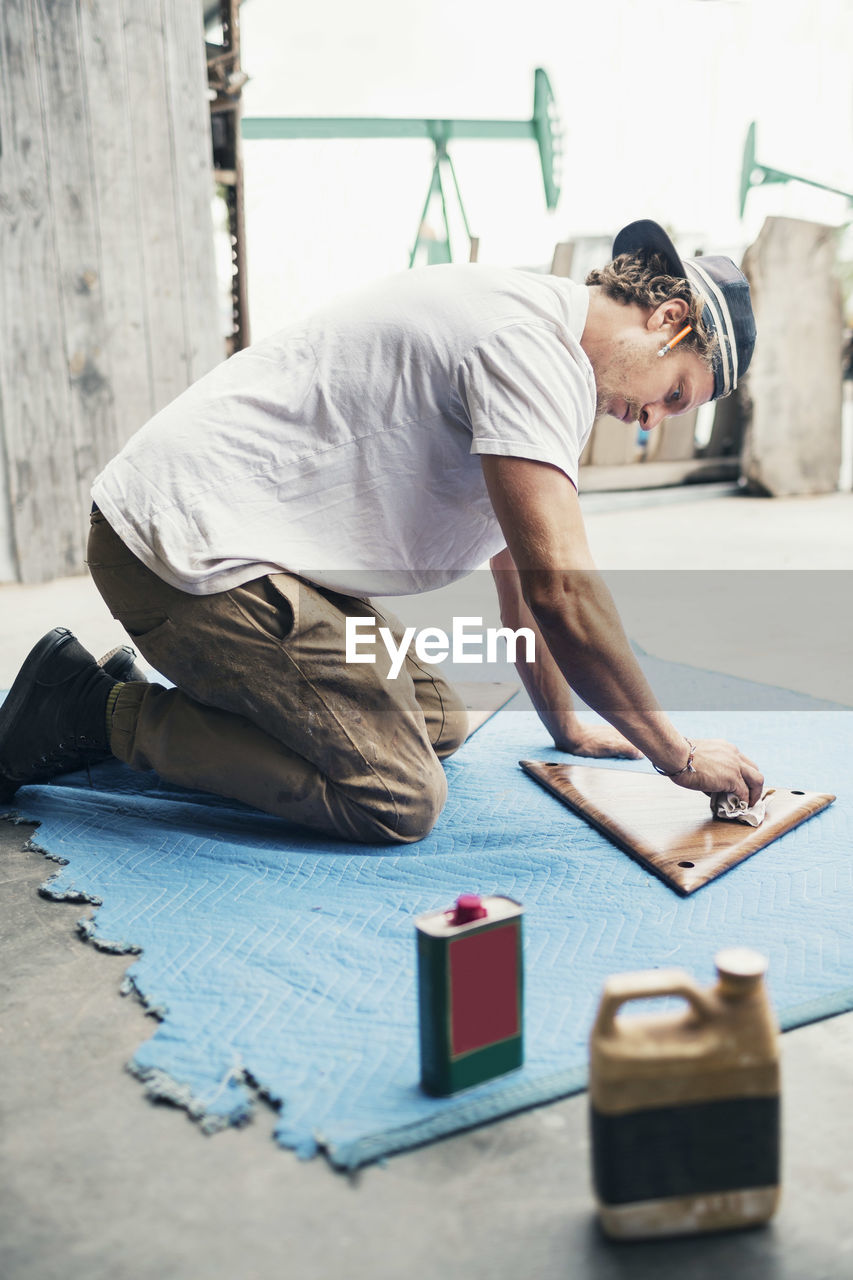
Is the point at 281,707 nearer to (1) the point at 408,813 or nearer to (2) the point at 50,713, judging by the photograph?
(1) the point at 408,813

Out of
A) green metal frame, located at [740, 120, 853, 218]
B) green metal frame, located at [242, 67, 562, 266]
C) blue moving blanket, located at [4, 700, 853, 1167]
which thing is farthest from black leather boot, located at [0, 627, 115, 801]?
green metal frame, located at [740, 120, 853, 218]

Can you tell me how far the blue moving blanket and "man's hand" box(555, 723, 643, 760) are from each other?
0.05 metres

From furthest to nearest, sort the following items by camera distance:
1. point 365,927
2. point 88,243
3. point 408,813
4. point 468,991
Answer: point 88,243 → point 408,813 → point 365,927 → point 468,991

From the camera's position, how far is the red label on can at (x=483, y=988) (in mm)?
1069

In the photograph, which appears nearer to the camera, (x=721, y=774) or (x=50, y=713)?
(x=721, y=774)

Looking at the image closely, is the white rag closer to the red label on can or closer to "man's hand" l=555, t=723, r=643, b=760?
"man's hand" l=555, t=723, r=643, b=760

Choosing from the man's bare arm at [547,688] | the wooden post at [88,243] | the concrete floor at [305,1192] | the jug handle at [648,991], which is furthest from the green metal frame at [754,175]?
the jug handle at [648,991]

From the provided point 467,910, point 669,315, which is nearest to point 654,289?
point 669,315

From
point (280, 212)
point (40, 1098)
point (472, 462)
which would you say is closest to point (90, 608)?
point (472, 462)

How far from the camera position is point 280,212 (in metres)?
6.66

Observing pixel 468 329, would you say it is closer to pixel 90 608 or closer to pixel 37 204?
pixel 90 608

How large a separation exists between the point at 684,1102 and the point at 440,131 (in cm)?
761

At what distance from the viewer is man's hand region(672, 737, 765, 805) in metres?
1.65

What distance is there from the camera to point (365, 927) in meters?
1.50
